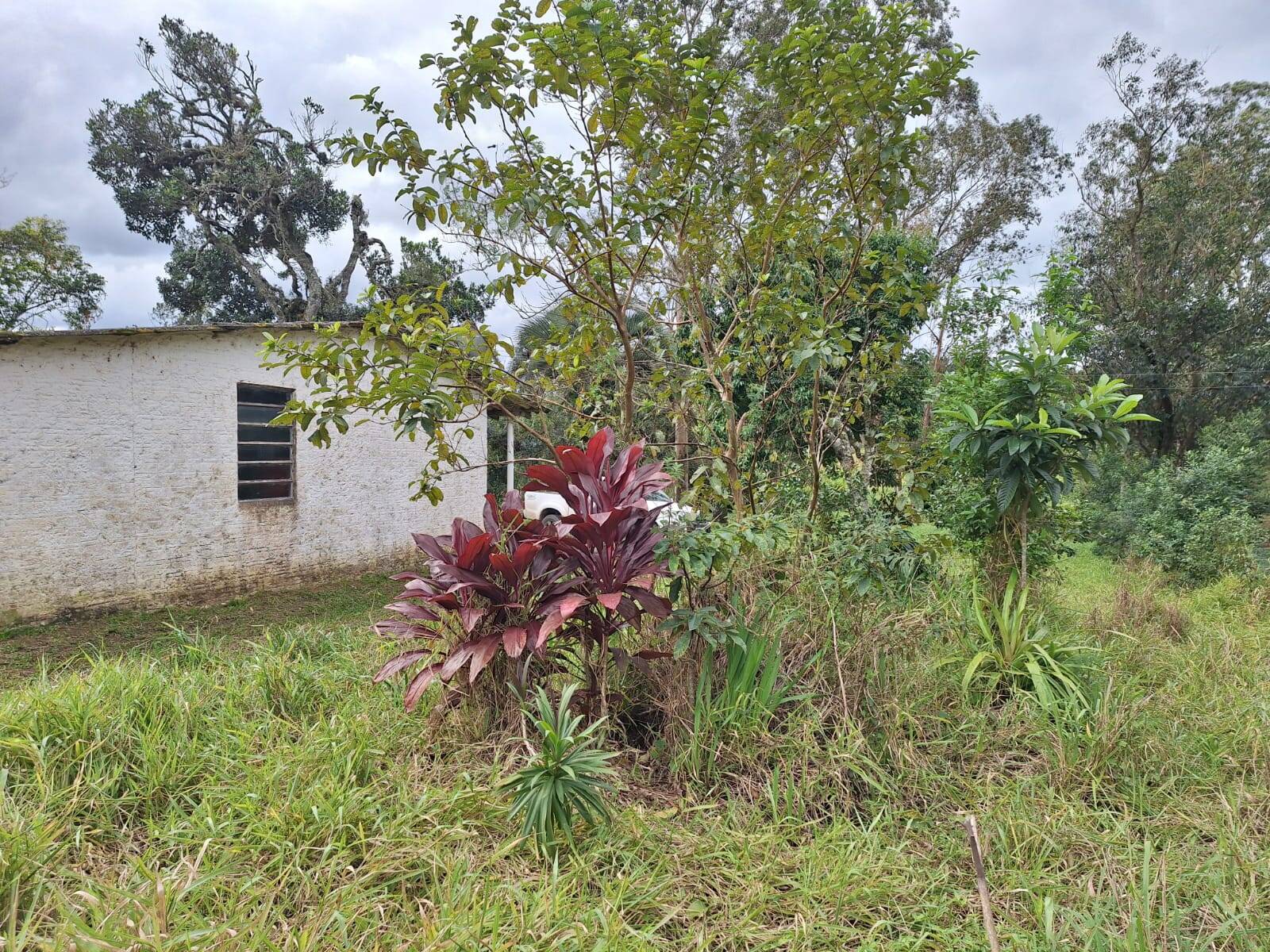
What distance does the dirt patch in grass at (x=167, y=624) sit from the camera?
5.37 meters

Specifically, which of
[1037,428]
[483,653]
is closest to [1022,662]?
[1037,428]

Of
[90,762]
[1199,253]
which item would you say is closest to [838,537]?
[90,762]

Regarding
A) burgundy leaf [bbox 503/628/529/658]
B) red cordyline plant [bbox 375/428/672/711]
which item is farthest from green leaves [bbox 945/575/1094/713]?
burgundy leaf [bbox 503/628/529/658]

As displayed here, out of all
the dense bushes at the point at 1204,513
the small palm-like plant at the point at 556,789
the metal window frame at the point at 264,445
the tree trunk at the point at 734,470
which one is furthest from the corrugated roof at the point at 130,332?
the dense bushes at the point at 1204,513

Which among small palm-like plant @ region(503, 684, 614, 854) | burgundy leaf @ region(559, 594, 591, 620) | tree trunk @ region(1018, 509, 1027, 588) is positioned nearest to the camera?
small palm-like plant @ region(503, 684, 614, 854)

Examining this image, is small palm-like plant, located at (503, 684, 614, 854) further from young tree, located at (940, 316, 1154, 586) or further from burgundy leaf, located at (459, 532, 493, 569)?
young tree, located at (940, 316, 1154, 586)

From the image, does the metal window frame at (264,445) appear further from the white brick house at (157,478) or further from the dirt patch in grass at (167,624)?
the dirt patch in grass at (167,624)

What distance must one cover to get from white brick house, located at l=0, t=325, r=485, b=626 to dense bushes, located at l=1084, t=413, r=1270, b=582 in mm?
8319

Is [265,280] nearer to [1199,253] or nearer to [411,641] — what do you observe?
[411,641]

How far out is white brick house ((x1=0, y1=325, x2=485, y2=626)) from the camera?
20.4ft

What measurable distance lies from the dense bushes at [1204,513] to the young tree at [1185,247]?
4584 mm

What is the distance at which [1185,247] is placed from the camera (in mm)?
13992

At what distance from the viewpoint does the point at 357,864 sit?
7.13 ft

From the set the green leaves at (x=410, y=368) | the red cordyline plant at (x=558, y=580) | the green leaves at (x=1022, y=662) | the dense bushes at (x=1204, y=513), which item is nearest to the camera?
the red cordyline plant at (x=558, y=580)
